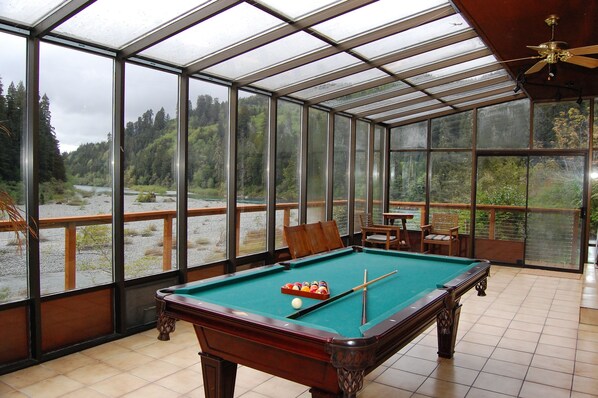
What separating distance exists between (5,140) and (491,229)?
7.73 metres

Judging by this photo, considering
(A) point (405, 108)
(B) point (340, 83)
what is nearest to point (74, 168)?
(B) point (340, 83)

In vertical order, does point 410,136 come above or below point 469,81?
below

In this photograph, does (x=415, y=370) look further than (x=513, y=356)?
No

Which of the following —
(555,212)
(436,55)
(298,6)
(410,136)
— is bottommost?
(555,212)

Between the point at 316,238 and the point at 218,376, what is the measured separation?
138 inches

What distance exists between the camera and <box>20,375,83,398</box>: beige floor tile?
121 inches

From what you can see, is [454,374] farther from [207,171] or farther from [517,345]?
[207,171]

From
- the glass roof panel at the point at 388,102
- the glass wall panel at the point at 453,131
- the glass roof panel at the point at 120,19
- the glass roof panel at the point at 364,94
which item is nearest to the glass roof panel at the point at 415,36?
the glass roof panel at the point at 364,94

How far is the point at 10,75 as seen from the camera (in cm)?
340

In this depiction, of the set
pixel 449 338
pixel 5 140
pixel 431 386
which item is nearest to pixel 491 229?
pixel 449 338

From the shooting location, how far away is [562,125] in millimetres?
7934

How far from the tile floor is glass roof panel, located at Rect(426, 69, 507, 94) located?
342cm

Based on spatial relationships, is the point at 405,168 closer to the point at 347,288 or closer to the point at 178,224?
the point at 178,224

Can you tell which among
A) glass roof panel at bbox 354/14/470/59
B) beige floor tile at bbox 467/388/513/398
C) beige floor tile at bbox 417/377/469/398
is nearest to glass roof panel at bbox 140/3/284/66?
glass roof panel at bbox 354/14/470/59
